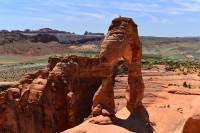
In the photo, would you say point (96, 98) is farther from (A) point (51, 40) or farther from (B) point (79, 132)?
(A) point (51, 40)

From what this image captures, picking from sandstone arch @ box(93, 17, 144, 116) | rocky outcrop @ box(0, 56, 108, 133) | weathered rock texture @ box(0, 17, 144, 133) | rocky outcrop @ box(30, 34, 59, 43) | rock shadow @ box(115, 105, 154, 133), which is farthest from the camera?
rocky outcrop @ box(30, 34, 59, 43)

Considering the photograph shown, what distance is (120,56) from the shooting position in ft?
68.2

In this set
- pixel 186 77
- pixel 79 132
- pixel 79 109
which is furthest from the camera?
pixel 186 77

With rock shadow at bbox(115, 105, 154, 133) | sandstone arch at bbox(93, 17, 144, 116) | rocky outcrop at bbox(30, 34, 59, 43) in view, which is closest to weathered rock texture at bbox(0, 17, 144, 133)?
sandstone arch at bbox(93, 17, 144, 116)

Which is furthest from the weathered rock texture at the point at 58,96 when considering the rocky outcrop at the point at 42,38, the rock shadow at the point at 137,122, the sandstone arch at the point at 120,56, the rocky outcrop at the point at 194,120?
the rocky outcrop at the point at 42,38

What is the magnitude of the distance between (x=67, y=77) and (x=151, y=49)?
5984 inches

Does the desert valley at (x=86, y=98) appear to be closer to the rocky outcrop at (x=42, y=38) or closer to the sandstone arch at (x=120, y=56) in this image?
the sandstone arch at (x=120, y=56)

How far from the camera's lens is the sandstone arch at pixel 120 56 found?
19875mm

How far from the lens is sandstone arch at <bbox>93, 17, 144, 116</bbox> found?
19.9 meters

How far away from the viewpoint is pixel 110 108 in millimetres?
19906

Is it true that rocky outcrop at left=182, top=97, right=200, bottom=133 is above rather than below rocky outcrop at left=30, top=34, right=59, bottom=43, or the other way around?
below

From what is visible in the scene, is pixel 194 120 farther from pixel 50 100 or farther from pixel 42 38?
pixel 42 38

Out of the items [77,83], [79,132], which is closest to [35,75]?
[77,83]

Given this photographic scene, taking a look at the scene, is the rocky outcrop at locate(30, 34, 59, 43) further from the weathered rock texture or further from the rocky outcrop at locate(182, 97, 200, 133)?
the rocky outcrop at locate(182, 97, 200, 133)
